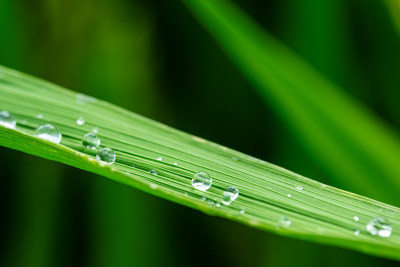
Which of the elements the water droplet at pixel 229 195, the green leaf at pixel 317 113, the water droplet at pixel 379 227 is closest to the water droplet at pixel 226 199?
the water droplet at pixel 229 195

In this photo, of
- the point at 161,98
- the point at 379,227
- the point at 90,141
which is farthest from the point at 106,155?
the point at 161,98

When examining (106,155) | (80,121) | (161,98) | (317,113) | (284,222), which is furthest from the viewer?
(161,98)

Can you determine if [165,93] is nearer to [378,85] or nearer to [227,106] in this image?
[227,106]

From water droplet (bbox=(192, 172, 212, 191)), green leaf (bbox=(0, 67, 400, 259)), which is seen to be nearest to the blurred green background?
green leaf (bbox=(0, 67, 400, 259))

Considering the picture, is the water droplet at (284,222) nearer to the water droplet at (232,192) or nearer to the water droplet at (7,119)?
the water droplet at (232,192)

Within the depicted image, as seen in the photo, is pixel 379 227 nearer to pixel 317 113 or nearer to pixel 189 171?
pixel 189 171

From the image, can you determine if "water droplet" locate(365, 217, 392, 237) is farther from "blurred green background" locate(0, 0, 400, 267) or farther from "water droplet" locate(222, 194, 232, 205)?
"blurred green background" locate(0, 0, 400, 267)

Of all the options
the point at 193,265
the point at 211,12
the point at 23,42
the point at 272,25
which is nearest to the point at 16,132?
the point at 211,12
